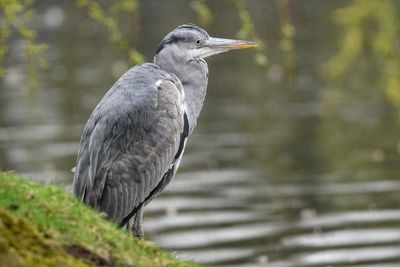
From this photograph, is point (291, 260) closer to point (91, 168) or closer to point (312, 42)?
point (91, 168)

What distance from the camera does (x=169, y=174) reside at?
31.6 feet

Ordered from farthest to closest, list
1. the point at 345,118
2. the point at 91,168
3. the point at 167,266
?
the point at 345,118
the point at 91,168
the point at 167,266

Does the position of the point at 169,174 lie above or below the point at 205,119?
below

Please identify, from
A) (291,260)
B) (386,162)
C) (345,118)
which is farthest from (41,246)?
(345,118)

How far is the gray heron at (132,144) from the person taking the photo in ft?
28.9

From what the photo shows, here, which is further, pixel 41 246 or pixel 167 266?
pixel 167 266

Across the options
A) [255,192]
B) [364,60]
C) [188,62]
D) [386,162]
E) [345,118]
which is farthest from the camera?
[364,60]

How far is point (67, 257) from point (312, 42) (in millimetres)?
31097

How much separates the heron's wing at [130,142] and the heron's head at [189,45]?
56 cm

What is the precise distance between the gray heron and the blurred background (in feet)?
1.34

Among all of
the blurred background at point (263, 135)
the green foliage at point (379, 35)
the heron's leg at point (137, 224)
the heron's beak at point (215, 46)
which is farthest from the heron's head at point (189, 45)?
the heron's leg at point (137, 224)

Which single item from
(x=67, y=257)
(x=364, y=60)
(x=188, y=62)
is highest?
(x=364, y=60)

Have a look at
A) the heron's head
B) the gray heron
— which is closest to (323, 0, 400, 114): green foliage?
the heron's head

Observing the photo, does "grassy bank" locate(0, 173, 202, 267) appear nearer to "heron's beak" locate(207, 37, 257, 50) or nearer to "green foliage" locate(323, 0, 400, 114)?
"green foliage" locate(323, 0, 400, 114)
